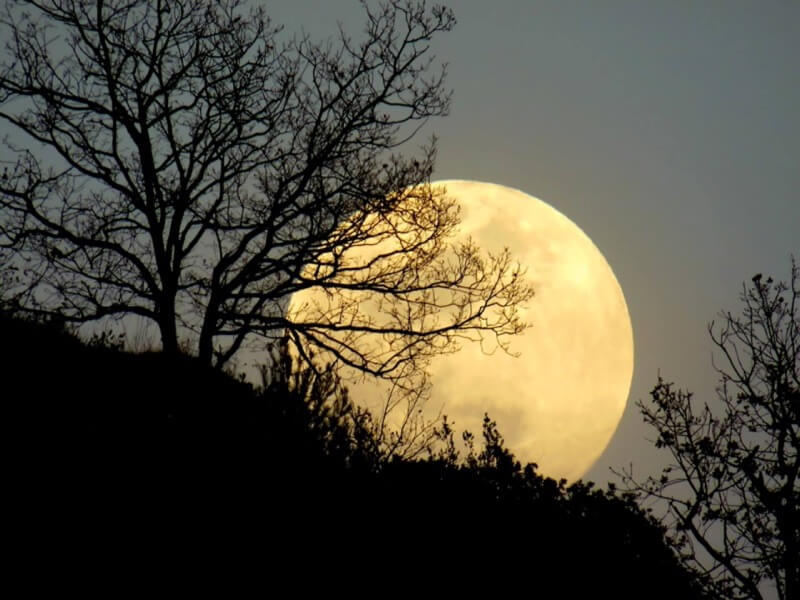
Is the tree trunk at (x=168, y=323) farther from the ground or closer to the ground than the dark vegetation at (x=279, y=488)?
farther from the ground

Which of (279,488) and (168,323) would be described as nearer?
(279,488)

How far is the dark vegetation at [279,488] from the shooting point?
856cm

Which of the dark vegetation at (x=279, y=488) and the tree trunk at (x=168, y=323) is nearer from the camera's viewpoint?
the dark vegetation at (x=279, y=488)

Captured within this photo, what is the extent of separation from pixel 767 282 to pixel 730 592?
492 cm

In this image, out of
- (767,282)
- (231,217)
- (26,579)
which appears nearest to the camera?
(26,579)

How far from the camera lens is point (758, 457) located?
1195 cm

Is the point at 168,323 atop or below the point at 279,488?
A: atop

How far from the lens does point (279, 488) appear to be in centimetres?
991

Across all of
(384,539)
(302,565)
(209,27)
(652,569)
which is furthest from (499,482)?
(209,27)

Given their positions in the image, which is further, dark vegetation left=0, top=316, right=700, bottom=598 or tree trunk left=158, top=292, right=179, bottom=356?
tree trunk left=158, top=292, right=179, bottom=356

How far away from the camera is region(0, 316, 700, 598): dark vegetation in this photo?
28.1 feet

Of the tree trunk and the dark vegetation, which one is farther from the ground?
the tree trunk

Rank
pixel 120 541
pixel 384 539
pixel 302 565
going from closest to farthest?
pixel 120 541
pixel 302 565
pixel 384 539

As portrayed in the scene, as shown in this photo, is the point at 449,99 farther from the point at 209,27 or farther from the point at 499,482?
the point at 499,482
